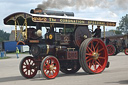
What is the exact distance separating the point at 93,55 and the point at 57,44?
1.67 metres

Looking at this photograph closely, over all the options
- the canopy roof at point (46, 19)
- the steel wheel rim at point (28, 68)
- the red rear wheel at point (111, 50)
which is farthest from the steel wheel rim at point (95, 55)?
the red rear wheel at point (111, 50)

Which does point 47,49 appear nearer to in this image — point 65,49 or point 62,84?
point 65,49

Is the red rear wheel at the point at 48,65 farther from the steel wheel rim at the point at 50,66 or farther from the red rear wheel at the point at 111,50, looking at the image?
the red rear wheel at the point at 111,50

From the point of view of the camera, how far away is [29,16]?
10320 millimetres

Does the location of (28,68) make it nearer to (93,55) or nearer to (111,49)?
(93,55)

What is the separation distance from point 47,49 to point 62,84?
7.35 feet

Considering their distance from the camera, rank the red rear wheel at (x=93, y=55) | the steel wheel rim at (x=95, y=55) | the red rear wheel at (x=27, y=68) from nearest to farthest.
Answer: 1. the red rear wheel at (x=27, y=68)
2. the red rear wheel at (x=93, y=55)
3. the steel wheel rim at (x=95, y=55)

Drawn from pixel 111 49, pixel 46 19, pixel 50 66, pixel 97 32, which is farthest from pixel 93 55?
pixel 111 49

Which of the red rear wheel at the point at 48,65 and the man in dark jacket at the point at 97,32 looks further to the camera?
the man in dark jacket at the point at 97,32

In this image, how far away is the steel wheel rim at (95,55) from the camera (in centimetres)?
1202

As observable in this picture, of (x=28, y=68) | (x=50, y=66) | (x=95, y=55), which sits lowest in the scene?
(x=28, y=68)

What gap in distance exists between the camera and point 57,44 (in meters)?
11.6

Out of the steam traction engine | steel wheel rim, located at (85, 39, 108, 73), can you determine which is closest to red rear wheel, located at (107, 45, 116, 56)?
the steam traction engine

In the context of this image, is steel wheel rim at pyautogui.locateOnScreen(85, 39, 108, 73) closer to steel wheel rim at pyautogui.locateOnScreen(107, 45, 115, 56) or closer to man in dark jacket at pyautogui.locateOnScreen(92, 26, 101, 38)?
man in dark jacket at pyautogui.locateOnScreen(92, 26, 101, 38)
